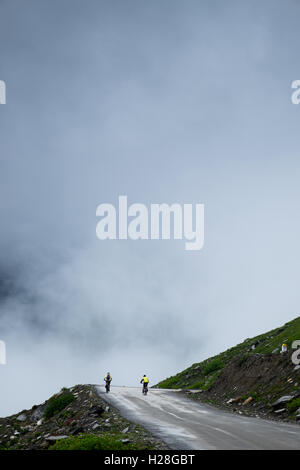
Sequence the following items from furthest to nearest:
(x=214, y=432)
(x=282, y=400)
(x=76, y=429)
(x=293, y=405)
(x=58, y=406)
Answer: (x=58, y=406) → (x=282, y=400) → (x=293, y=405) → (x=76, y=429) → (x=214, y=432)

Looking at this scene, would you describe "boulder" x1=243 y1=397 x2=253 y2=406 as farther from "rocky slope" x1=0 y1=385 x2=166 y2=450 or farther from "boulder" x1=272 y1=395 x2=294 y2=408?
"rocky slope" x1=0 y1=385 x2=166 y2=450

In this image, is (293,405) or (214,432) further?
(293,405)

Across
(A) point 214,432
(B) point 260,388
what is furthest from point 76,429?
(B) point 260,388

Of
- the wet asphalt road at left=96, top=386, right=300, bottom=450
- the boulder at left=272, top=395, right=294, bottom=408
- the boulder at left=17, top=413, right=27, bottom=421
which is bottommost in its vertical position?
the boulder at left=17, top=413, right=27, bottom=421

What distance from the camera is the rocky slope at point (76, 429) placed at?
13453mm

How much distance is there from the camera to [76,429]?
776 inches

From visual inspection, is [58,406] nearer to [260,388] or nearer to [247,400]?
[247,400]

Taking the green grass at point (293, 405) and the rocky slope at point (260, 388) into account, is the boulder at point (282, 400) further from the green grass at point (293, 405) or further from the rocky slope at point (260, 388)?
the green grass at point (293, 405)

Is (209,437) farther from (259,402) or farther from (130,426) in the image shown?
(259,402)

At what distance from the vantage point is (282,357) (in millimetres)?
32344

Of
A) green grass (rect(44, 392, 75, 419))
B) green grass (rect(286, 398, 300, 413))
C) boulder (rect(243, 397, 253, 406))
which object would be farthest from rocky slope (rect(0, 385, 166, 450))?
boulder (rect(243, 397, 253, 406))

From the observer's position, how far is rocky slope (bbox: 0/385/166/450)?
13453 mm

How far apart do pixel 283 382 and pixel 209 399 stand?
31.2 ft
